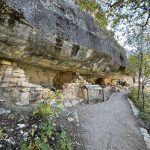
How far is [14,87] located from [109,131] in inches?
155

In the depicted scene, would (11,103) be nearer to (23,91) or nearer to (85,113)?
(23,91)

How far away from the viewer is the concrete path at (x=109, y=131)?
212 inches

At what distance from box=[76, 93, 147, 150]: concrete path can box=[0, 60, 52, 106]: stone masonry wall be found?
2.21 meters

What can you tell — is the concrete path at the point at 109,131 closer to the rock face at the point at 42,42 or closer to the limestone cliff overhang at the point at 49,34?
the rock face at the point at 42,42

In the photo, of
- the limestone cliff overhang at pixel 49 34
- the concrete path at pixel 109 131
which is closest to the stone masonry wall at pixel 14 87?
the limestone cliff overhang at pixel 49 34

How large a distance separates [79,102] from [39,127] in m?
6.08

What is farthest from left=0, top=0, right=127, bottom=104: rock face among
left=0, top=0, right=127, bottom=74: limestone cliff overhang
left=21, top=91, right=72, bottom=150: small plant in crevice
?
left=21, top=91, right=72, bottom=150: small plant in crevice

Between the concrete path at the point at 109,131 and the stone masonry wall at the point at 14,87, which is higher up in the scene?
the stone masonry wall at the point at 14,87

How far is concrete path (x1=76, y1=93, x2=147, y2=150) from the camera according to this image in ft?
17.7

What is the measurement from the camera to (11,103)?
23.3 ft

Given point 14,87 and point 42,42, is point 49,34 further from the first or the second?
point 14,87

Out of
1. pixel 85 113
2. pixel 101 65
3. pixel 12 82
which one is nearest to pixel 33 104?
pixel 12 82

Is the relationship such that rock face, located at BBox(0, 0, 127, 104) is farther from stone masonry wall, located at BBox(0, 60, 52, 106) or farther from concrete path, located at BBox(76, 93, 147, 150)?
concrete path, located at BBox(76, 93, 147, 150)

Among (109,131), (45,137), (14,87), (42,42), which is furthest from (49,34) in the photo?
(109,131)
